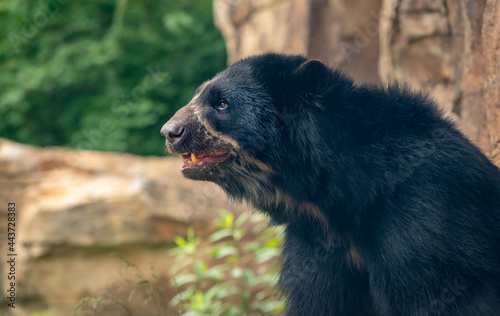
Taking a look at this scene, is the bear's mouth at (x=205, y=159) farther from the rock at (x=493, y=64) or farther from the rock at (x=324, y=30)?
the rock at (x=324, y=30)

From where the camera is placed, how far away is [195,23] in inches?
444

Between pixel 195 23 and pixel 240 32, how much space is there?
3.67m

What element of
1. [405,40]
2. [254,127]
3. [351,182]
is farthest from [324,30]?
[351,182]

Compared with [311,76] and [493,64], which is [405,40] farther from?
[311,76]

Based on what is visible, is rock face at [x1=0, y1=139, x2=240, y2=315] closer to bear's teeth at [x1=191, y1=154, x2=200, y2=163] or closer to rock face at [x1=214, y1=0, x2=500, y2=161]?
rock face at [x1=214, y1=0, x2=500, y2=161]

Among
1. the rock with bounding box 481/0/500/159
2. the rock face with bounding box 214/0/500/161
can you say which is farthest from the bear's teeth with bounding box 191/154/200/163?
the rock with bounding box 481/0/500/159

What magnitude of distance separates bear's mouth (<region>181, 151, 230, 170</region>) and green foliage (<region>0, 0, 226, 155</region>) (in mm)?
7443

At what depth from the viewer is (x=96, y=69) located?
1049cm

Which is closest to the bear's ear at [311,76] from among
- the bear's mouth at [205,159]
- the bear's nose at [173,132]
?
the bear's mouth at [205,159]

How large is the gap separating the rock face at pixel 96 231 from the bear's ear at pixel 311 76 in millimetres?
3825

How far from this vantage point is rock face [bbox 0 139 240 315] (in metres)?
5.92

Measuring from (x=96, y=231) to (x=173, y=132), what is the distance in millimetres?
3751

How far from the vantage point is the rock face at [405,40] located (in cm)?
335

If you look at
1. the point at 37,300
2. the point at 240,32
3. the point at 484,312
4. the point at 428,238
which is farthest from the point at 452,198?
the point at 240,32
